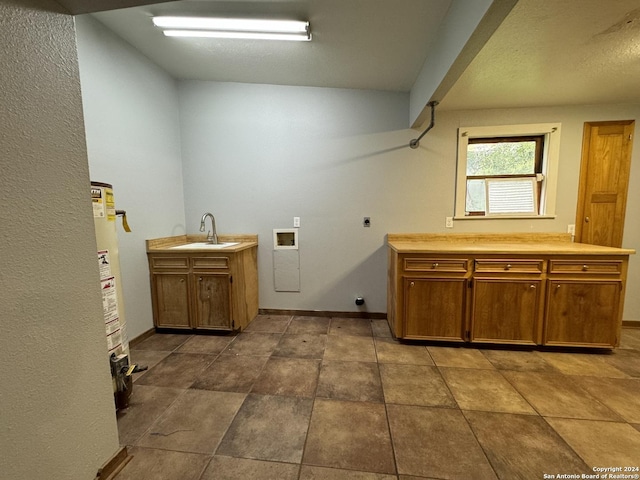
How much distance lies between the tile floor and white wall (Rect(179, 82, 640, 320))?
3.29ft

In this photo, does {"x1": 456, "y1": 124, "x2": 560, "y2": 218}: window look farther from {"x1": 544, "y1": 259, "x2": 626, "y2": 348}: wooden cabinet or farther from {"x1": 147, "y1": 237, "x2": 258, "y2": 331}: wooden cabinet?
{"x1": 147, "y1": 237, "x2": 258, "y2": 331}: wooden cabinet

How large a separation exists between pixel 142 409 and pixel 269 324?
56.5 inches

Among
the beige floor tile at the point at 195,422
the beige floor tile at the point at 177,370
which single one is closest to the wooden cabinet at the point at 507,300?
the beige floor tile at the point at 195,422

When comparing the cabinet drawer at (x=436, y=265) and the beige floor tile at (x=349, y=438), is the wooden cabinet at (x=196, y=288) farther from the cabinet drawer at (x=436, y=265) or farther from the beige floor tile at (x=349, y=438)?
the cabinet drawer at (x=436, y=265)

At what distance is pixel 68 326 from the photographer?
1020 mm

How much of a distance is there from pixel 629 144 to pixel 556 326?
208 centimetres

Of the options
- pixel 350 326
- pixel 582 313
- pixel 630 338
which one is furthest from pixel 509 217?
pixel 350 326

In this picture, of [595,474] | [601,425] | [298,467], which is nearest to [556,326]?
[601,425]

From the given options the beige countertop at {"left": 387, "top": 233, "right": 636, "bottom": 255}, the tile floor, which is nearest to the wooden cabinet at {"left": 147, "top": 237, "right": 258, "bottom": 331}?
the tile floor

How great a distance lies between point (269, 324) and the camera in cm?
296

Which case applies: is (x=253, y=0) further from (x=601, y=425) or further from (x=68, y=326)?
(x=601, y=425)

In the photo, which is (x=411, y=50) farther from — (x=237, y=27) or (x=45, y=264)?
(x=45, y=264)

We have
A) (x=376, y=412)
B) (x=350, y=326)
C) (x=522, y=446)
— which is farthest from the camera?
(x=350, y=326)

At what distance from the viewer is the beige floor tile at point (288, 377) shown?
1813 millimetres
